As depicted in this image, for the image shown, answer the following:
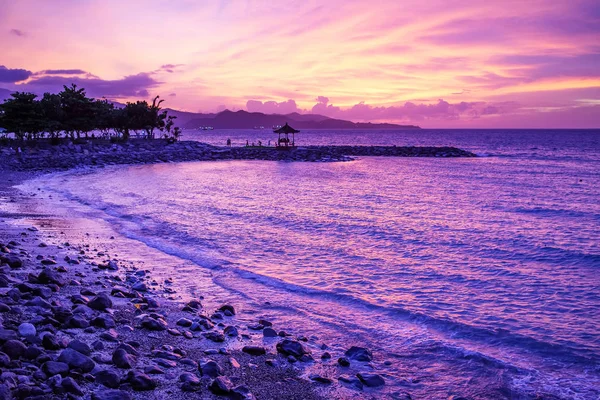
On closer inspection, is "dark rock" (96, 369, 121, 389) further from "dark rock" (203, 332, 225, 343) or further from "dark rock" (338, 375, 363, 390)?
"dark rock" (338, 375, 363, 390)

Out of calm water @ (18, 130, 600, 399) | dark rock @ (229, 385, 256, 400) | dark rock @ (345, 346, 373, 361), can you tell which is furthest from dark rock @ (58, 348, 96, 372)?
calm water @ (18, 130, 600, 399)

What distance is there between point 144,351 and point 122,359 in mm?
687

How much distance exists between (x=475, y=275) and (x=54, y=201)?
851 inches

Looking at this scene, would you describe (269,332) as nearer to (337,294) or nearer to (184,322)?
(184,322)

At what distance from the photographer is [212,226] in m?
17.2

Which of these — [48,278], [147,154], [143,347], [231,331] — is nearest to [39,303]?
[48,278]

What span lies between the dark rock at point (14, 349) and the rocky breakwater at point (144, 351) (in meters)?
0.01

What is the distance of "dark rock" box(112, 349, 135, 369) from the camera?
532 cm

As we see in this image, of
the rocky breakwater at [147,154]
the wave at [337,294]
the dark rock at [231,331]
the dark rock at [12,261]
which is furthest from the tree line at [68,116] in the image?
the dark rock at [231,331]

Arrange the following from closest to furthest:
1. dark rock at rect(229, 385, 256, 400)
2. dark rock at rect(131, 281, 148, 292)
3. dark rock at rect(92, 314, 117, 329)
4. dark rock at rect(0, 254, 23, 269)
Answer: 1. dark rock at rect(229, 385, 256, 400)
2. dark rock at rect(92, 314, 117, 329)
3. dark rock at rect(131, 281, 148, 292)
4. dark rock at rect(0, 254, 23, 269)

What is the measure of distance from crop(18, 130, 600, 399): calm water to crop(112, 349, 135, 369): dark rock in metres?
3.38

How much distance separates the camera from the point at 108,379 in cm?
478

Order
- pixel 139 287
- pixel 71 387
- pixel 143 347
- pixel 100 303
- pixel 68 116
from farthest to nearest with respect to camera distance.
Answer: pixel 68 116 → pixel 139 287 → pixel 100 303 → pixel 143 347 → pixel 71 387

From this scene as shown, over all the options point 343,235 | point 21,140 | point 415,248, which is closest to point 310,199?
point 343,235
